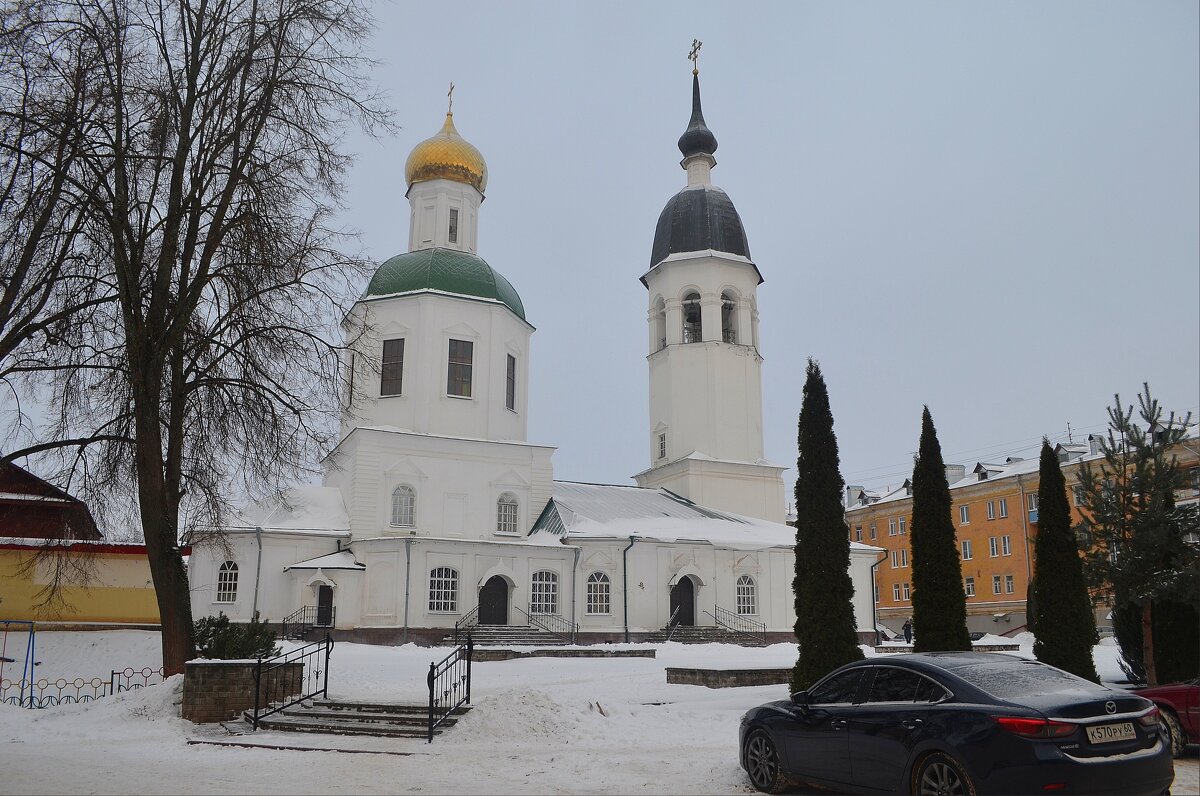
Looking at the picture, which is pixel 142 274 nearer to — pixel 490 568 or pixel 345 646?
pixel 345 646

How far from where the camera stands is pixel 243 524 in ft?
96.7

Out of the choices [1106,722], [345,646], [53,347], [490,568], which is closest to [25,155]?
[53,347]

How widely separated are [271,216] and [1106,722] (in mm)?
13781

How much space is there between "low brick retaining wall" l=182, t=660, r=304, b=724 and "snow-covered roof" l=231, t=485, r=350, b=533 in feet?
55.1

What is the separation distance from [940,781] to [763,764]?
6.88 ft

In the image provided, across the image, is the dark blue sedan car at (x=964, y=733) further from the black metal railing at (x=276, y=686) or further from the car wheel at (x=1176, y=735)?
the black metal railing at (x=276, y=686)

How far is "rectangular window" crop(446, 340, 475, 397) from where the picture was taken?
34.3 metres

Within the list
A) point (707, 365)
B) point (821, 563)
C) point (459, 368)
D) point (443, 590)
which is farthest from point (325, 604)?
point (821, 563)

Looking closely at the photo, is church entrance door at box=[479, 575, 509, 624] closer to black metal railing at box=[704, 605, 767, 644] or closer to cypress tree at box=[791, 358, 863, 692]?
black metal railing at box=[704, 605, 767, 644]

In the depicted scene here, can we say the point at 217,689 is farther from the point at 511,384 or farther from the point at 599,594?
the point at 511,384

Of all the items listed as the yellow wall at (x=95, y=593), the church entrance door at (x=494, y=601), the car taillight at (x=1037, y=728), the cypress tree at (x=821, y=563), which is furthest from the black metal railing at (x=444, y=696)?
the church entrance door at (x=494, y=601)

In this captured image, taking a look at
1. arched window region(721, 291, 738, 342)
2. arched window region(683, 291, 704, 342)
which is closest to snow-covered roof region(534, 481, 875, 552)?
arched window region(683, 291, 704, 342)

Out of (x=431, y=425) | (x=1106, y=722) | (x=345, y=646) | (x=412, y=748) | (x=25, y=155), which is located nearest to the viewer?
(x=1106, y=722)

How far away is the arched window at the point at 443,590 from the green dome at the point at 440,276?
10.4m
